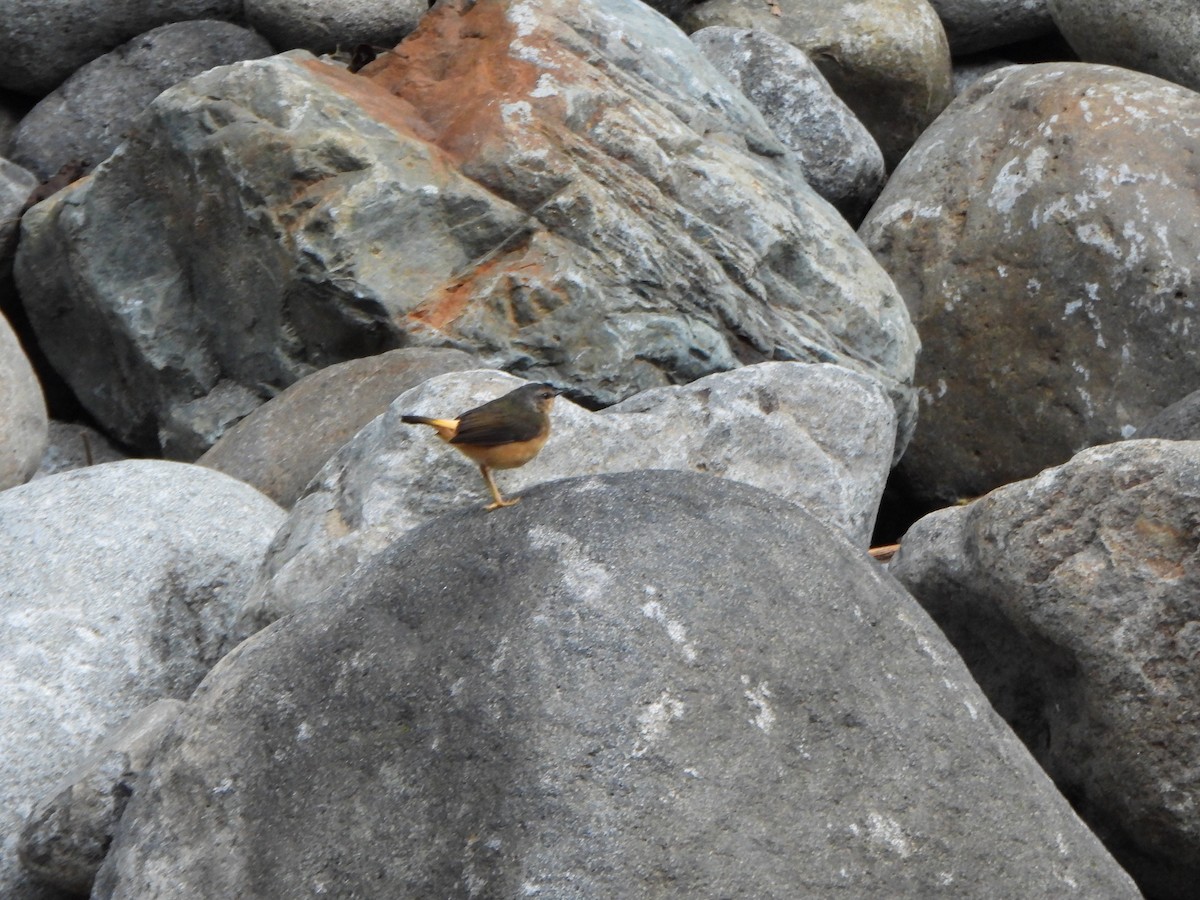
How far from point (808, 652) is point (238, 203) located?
13.0 feet

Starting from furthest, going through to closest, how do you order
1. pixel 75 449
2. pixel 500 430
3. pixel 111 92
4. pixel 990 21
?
pixel 990 21 < pixel 111 92 < pixel 75 449 < pixel 500 430

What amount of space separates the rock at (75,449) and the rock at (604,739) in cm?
412

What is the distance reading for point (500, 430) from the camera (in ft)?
13.0

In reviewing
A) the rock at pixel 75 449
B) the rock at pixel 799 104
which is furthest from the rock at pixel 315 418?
the rock at pixel 799 104

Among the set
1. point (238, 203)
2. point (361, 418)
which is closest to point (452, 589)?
point (361, 418)

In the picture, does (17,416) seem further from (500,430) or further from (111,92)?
(111,92)

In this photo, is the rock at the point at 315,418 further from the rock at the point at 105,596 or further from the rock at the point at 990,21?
the rock at the point at 990,21

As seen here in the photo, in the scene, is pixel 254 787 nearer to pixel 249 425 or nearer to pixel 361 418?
pixel 361 418

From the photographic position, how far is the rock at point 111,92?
8484 millimetres

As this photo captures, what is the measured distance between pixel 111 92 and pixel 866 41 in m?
4.49

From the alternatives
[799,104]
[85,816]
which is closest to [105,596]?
[85,816]

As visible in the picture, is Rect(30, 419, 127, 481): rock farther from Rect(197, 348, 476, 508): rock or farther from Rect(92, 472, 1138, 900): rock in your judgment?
Rect(92, 472, 1138, 900): rock

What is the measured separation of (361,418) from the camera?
591 centimetres

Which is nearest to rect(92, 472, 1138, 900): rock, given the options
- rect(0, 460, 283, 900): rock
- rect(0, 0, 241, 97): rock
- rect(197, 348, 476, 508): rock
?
rect(0, 460, 283, 900): rock
